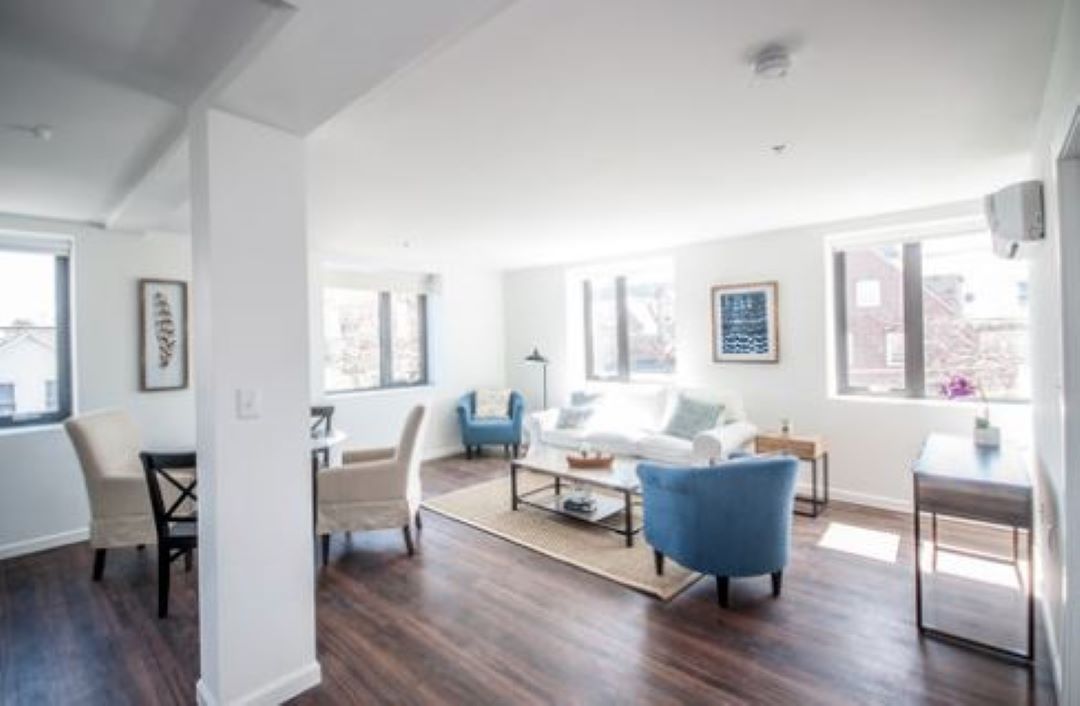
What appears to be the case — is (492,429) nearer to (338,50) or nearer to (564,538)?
(564,538)

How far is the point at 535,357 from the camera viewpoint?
246 inches

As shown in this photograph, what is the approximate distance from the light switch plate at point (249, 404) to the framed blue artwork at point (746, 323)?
13.5 ft

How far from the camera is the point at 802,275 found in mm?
4500

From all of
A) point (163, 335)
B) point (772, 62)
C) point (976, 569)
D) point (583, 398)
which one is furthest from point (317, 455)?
point (976, 569)

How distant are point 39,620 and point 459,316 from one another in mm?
4536

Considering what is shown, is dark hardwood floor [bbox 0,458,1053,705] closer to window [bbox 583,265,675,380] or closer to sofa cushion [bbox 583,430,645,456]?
sofa cushion [bbox 583,430,645,456]

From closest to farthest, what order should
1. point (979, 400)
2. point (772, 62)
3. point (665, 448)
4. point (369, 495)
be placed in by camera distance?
point (772, 62) < point (369, 495) < point (979, 400) < point (665, 448)

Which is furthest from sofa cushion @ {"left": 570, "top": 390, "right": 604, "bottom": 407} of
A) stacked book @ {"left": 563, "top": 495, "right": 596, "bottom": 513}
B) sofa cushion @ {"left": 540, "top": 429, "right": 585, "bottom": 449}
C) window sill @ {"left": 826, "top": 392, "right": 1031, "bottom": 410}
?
window sill @ {"left": 826, "top": 392, "right": 1031, "bottom": 410}

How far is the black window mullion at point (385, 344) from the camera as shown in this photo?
6.00m

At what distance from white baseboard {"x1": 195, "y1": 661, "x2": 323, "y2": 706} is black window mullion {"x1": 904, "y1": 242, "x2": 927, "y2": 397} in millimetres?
4472

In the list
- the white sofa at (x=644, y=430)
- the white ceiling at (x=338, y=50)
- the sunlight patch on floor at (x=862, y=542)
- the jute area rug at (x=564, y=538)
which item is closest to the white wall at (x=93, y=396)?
the jute area rug at (x=564, y=538)

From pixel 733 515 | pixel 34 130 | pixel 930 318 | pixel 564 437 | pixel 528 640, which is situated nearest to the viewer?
pixel 34 130

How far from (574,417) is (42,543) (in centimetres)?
A: 438

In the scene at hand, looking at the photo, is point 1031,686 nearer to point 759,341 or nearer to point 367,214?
point 759,341
